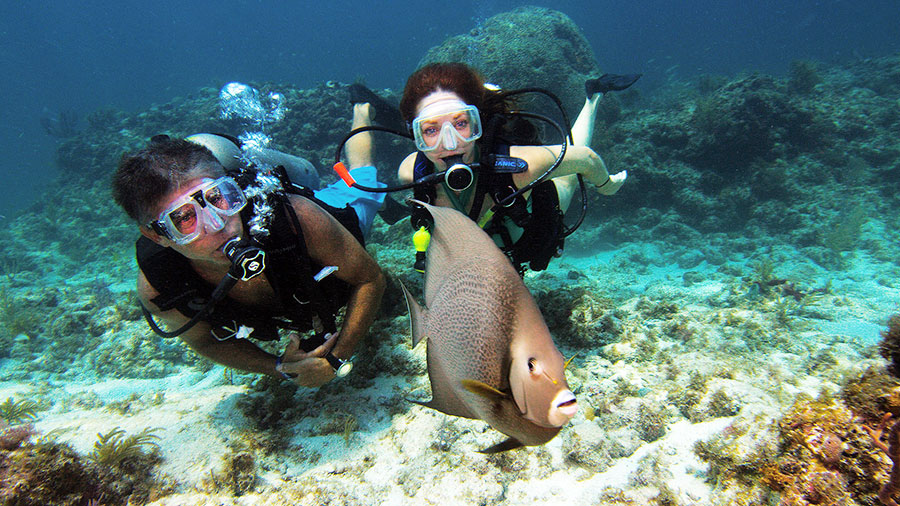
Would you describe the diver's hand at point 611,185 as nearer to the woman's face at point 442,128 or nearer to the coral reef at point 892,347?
the woman's face at point 442,128

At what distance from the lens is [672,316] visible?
4258 mm

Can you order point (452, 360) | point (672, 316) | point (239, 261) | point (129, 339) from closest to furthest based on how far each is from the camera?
1. point (452, 360)
2. point (239, 261)
3. point (672, 316)
4. point (129, 339)

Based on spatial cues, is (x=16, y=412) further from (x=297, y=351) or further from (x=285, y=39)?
(x=285, y=39)

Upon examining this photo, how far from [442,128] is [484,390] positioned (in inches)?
89.6

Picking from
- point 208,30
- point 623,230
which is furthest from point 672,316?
point 208,30

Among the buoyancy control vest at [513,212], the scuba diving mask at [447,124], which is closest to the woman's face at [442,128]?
the scuba diving mask at [447,124]

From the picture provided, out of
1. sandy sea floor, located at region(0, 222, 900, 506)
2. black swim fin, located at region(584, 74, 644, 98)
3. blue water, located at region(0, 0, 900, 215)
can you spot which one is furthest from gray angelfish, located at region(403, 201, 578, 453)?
blue water, located at region(0, 0, 900, 215)

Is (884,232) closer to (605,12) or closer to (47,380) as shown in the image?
(47,380)

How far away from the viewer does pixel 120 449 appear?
2.02 m

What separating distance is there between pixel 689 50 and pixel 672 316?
7567cm

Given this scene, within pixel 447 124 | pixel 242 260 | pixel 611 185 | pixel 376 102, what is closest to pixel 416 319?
pixel 242 260

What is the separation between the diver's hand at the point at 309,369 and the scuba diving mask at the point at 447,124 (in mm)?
1737

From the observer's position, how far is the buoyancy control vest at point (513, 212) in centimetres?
277

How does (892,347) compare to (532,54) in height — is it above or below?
below
